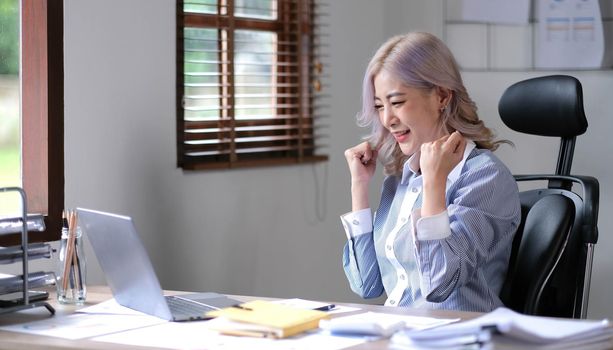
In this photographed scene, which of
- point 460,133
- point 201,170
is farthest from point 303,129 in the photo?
point 460,133

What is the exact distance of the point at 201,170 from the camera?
3383 mm

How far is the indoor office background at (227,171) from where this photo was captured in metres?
2.99

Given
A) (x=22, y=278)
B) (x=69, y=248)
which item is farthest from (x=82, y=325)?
(x=69, y=248)

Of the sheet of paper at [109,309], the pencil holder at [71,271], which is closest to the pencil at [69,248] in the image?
the pencil holder at [71,271]

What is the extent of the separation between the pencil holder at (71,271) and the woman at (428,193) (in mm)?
720

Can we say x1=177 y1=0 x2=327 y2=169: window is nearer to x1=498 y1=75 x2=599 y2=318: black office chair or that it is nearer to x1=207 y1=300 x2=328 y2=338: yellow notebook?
x1=498 y1=75 x2=599 y2=318: black office chair

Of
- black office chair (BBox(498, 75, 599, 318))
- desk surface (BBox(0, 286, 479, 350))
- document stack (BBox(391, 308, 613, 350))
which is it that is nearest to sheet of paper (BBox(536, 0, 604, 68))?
black office chair (BBox(498, 75, 599, 318))

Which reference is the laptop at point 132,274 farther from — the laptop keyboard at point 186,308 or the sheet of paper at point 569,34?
the sheet of paper at point 569,34

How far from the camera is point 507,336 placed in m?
1.87

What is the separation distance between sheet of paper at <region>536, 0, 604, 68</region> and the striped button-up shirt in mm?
1338

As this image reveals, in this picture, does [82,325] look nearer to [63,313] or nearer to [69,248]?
[63,313]

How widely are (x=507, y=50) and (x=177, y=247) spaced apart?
1526 mm

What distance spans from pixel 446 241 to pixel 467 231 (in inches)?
3.6

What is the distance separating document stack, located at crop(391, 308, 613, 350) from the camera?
5.96 ft
